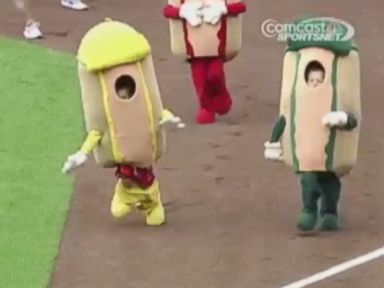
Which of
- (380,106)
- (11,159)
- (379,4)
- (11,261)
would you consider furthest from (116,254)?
(379,4)

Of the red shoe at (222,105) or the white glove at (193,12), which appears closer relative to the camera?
the white glove at (193,12)

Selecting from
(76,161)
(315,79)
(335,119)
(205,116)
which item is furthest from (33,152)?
(335,119)

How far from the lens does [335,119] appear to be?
359 inches

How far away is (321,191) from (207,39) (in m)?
2.56

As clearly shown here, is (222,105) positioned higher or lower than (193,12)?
lower

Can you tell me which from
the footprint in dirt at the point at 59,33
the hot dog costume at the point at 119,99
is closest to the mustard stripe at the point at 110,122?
the hot dog costume at the point at 119,99

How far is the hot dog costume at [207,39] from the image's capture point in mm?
11602

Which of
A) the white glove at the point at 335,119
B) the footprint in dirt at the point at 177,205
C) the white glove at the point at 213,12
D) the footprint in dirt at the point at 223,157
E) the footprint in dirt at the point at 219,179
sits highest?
the white glove at the point at 213,12

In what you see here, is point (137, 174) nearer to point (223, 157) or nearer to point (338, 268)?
point (338, 268)

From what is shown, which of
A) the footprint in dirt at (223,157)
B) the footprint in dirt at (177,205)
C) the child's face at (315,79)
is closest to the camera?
the child's face at (315,79)

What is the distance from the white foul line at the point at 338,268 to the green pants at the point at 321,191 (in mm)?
498

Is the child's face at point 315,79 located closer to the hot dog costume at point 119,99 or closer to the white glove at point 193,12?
the hot dog costume at point 119,99

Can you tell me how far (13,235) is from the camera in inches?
380

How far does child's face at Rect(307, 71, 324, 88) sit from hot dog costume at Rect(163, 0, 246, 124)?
2.48 meters
